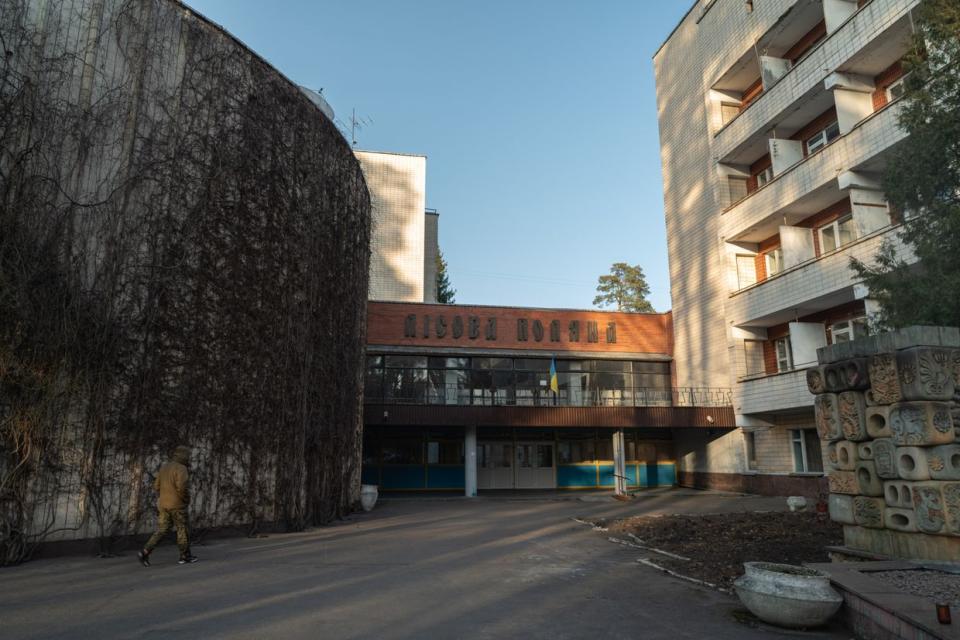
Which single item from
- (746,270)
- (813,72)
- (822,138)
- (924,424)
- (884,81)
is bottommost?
(924,424)

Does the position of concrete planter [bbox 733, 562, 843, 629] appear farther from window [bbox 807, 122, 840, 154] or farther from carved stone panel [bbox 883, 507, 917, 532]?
window [bbox 807, 122, 840, 154]

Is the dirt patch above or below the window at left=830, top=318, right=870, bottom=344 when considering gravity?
below

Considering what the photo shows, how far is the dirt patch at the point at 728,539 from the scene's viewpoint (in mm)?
8531

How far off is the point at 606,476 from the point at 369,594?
832 inches

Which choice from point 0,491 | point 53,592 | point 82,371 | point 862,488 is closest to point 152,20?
point 82,371

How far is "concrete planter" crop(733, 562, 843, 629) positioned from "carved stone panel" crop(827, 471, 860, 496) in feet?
8.44

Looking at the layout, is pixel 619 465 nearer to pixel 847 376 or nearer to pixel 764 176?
pixel 764 176

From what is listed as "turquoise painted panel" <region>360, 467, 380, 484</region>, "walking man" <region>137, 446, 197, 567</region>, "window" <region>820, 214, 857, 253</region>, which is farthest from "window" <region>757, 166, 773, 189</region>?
"walking man" <region>137, 446, 197, 567</region>

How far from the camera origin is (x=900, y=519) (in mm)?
7285

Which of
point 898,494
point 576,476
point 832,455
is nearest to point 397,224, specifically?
point 576,476

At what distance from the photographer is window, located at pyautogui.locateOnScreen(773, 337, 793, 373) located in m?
21.9

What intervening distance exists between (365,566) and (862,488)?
21.9 ft

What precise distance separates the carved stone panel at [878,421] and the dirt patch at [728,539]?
2.13 metres

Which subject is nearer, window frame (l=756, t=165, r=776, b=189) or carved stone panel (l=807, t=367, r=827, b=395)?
carved stone panel (l=807, t=367, r=827, b=395)
